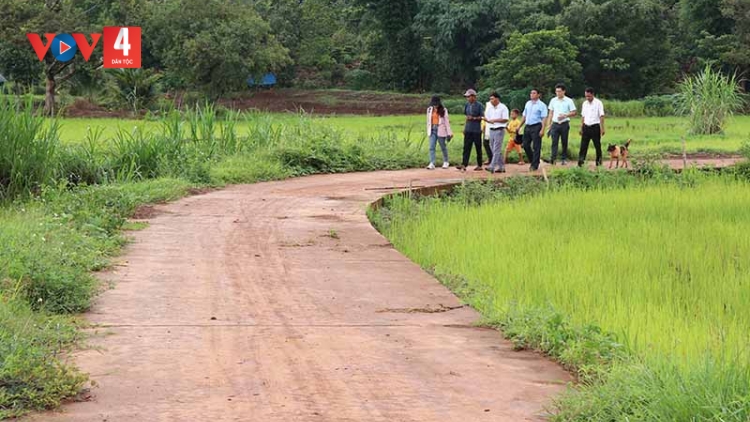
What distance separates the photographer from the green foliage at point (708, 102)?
1108 inches

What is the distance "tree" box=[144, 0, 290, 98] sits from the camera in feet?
133

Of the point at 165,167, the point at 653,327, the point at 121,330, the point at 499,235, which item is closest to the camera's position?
the point at 653,327

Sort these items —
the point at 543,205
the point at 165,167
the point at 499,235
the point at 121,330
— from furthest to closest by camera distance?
the point at 165,167 < the point at 543,205 < the point at 499,235 < the point at 121,330

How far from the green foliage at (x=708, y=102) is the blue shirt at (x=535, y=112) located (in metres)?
12.2

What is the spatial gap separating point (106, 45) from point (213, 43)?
14.6 ft

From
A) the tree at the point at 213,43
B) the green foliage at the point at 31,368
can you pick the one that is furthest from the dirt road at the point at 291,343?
the tree at the point at 213,43

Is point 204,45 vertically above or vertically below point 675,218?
above

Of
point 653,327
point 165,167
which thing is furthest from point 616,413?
point 165,167

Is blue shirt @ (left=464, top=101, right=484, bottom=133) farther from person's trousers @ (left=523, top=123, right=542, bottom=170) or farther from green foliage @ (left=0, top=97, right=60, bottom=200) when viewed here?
green foliage @ (left=0, top=97, right=60, bottom=200)

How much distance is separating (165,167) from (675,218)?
8.42 m

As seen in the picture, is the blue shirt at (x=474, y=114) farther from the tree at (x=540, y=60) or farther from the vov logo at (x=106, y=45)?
the tree at (x=540, y=60)

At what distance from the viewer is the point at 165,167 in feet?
52.1

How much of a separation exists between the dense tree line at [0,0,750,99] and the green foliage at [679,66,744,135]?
14733 millimetres

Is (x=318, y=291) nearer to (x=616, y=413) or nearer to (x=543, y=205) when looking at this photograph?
(x=616, y=413)
